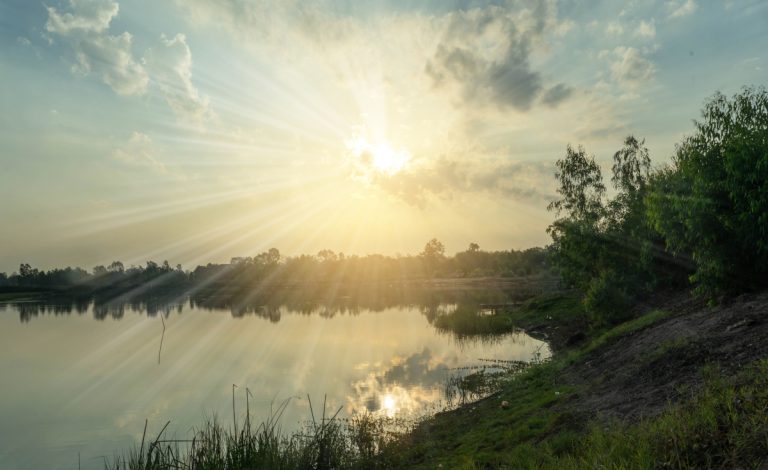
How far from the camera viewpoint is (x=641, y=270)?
32.9m

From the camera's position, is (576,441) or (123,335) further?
(123,335)

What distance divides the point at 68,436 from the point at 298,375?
39.1 ft

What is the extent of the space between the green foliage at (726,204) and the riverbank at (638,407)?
61.8 inches

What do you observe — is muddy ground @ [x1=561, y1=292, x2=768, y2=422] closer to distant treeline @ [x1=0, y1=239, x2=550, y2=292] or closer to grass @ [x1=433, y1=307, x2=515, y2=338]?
grass @ [x1=433, y1=307, x2=515, y2=338]

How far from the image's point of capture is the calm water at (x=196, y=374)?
1938cm

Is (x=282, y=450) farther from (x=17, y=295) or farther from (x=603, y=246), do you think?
(x=17, y=295)

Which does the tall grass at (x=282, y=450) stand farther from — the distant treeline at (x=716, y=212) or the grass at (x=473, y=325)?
the grass at (x=473, y=325)

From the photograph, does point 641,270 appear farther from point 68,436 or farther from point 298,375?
point 68,436

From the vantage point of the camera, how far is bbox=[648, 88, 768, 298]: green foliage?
16.2m

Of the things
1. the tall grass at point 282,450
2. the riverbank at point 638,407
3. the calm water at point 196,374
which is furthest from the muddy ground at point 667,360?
the calm water at point 196,374

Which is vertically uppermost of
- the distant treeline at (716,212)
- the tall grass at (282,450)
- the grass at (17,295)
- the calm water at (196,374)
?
the distant treeline at (716,212)

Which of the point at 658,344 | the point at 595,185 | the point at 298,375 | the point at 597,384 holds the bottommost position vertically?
the point at 298,375

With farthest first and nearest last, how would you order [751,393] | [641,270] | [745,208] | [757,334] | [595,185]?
[595,185] → [641,270] → [745,208] → [757,334] → [751,393]

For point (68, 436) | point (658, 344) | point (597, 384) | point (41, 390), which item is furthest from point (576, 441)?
point (41, 390)
